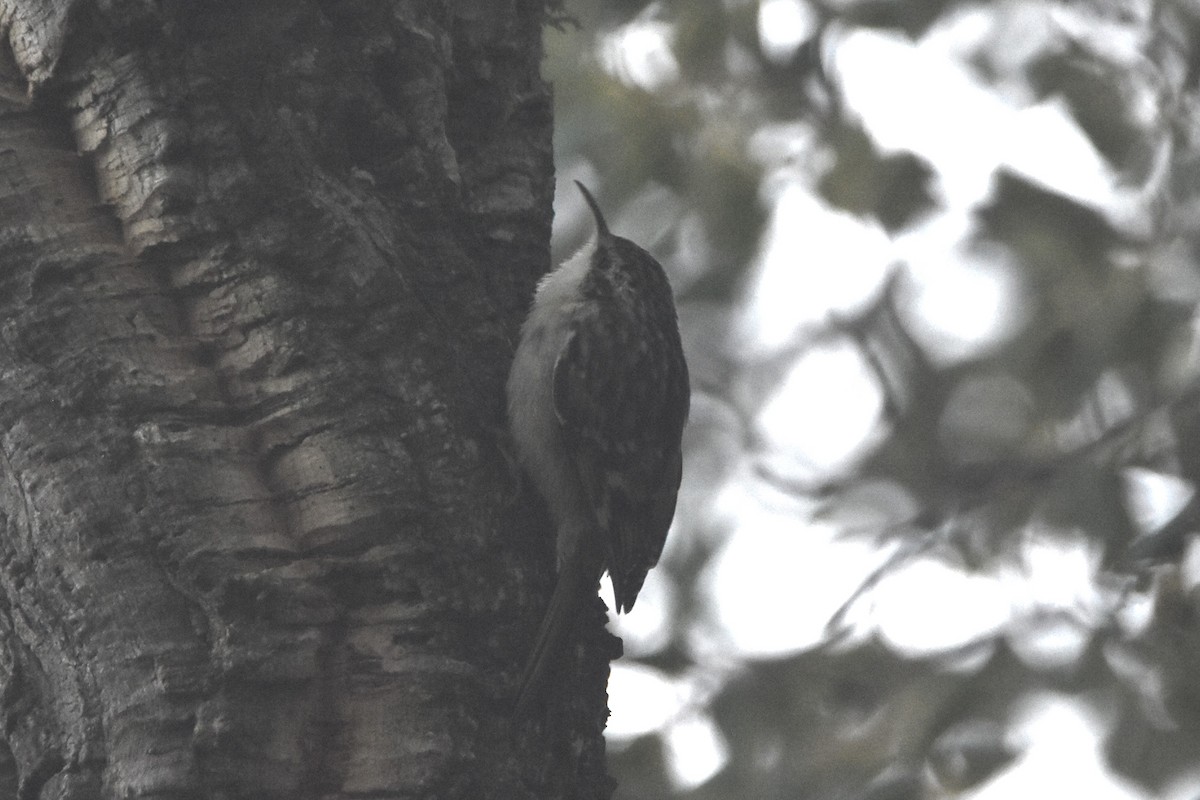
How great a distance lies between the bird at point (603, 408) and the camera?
2.66 meters

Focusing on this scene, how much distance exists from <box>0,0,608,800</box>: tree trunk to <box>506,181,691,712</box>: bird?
309mm

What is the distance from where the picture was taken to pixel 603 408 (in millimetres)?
3119

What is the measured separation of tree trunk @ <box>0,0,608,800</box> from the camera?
6.44ft

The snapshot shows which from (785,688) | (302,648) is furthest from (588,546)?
(785,688)

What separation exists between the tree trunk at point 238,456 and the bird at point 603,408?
309mm

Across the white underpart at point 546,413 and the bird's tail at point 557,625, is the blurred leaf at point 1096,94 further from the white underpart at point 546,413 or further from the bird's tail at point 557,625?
the bird's tail at point 557,625

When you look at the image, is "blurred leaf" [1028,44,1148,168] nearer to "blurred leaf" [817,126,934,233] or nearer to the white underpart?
"blurred leaf" [817,126,934,233]

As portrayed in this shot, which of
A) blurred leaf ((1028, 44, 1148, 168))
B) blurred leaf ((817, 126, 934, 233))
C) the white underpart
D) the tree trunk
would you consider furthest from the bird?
blurred leaf ((1028, 44, 1148, 168))

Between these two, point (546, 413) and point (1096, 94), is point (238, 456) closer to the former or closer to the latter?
point (546, 413)

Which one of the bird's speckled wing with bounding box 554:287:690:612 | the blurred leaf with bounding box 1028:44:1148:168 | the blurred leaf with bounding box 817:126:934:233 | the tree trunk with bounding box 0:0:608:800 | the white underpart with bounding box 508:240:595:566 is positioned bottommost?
the blurred leaf with bounding box 817:126:934:233

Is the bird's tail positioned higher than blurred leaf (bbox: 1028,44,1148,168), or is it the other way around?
the bird's tail

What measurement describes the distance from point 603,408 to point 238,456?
114 cm

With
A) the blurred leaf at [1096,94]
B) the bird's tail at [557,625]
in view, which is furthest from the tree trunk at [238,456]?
the blurred leaf at [1096,94]

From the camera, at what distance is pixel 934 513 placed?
4980 mm
